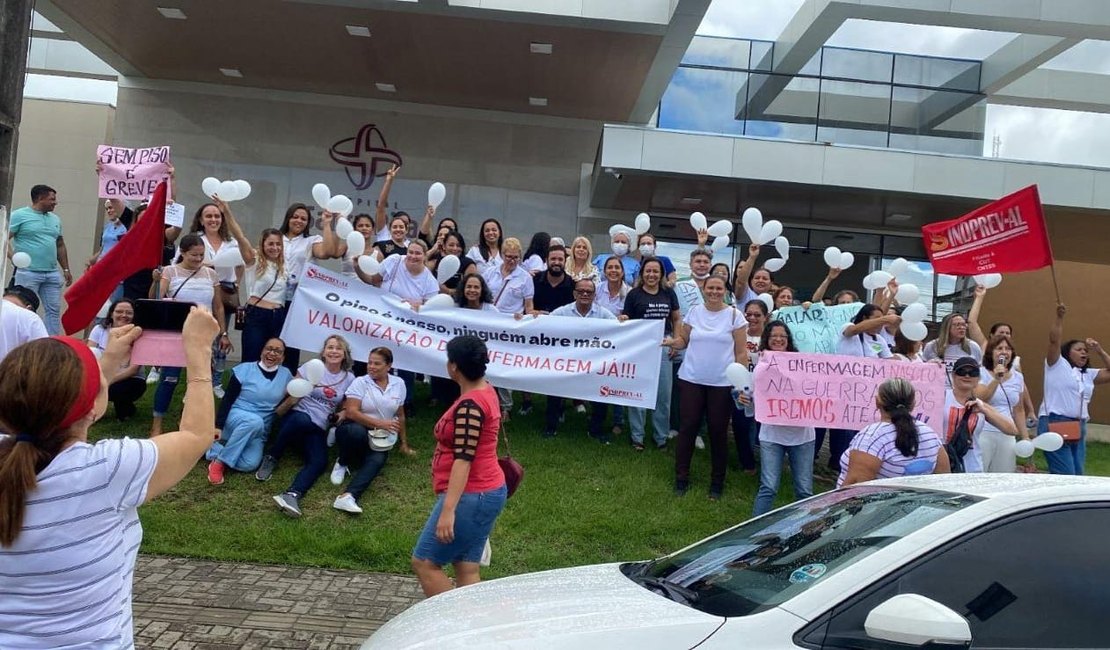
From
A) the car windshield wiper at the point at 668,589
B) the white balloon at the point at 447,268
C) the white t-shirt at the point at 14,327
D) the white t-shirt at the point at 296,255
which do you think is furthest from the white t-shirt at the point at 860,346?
the white t-shirt at the point at 14,327

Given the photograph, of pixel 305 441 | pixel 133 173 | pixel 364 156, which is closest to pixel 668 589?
pixel 305 441

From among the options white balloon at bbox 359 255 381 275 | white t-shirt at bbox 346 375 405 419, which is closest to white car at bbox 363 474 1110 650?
white t-shirt at bbox 346 375 405 419

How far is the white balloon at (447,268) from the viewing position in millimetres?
9188

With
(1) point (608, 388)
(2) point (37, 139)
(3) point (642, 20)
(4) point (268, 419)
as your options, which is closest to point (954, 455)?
(1) point (608, 388)

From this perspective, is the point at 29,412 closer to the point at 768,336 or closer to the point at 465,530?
the point at 465,530

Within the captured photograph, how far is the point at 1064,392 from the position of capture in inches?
348

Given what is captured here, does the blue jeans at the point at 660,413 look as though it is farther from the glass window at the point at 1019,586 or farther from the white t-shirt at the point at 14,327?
the glass window at the point at 1019,586

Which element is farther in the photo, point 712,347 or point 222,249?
point 222,249

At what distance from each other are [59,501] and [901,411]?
4412mm

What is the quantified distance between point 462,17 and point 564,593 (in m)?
10.5

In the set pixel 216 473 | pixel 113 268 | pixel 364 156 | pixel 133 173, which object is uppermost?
pixel 364 156

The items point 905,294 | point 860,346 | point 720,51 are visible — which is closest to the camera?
point 860,346

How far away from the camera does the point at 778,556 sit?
127 inches

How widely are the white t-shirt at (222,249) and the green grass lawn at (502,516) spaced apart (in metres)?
1.70
